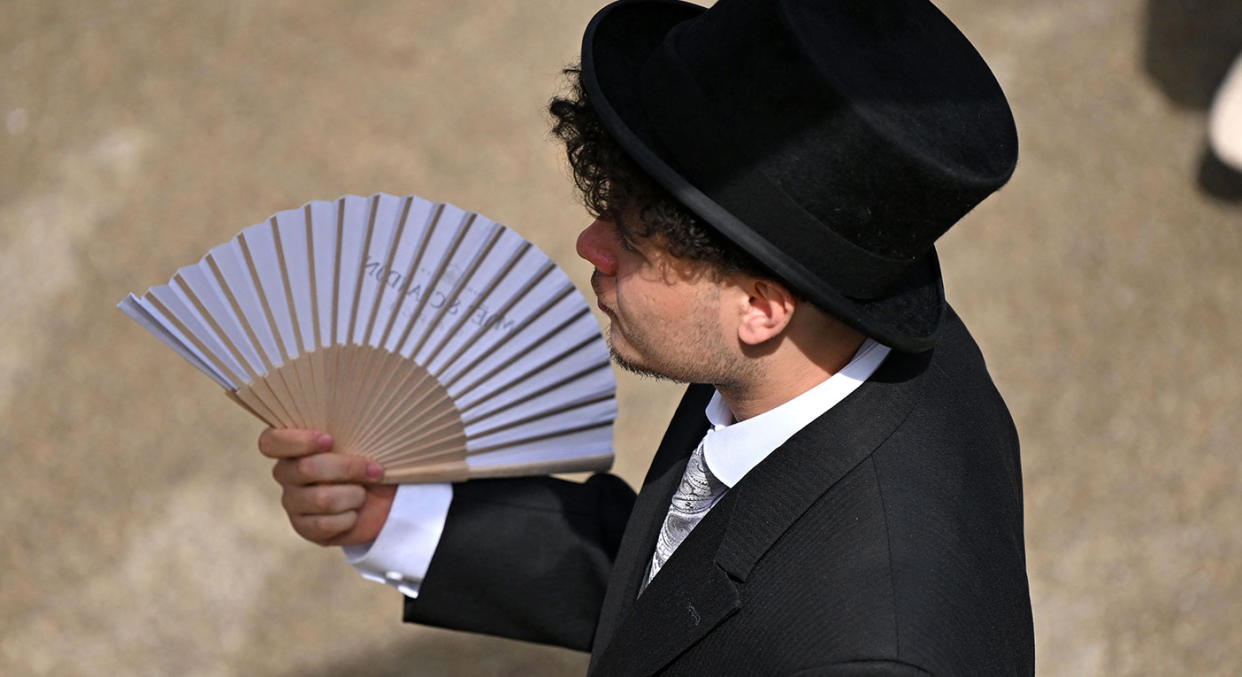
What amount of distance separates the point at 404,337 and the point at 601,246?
678 millimetres

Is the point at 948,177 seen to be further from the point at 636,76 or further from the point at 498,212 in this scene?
the point at 498,212

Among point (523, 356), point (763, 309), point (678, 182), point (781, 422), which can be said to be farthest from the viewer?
point (523, 356)

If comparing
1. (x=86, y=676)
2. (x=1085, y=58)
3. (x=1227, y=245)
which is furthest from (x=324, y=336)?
(x=1085, y=58)

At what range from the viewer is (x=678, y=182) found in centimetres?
164

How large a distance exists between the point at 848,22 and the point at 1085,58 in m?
4.29

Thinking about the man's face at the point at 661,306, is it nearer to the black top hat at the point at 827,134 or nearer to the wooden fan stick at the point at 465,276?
the black top hat at the point at 827,134

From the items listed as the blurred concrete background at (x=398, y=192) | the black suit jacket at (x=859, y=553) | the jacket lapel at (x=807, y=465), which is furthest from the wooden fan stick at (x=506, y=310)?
the blurred concrete background at (x=398, y=192)

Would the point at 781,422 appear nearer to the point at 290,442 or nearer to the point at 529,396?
the point at 529,396

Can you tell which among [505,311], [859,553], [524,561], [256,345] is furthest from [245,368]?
[859,553]

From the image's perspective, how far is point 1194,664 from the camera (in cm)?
376

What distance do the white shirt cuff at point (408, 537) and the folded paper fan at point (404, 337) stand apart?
5 cm

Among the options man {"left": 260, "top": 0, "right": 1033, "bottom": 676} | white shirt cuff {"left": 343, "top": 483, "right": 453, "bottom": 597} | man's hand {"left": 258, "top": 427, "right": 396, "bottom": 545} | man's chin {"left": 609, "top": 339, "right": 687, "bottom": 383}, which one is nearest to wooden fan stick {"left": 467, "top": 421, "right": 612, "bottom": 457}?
white shirt cuff {"left": 343, "top": 483, "right": 453, "bottom": 597}

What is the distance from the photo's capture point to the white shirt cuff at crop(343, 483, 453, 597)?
2.44 m

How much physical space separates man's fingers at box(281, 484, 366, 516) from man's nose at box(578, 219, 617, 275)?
0.80 meters
